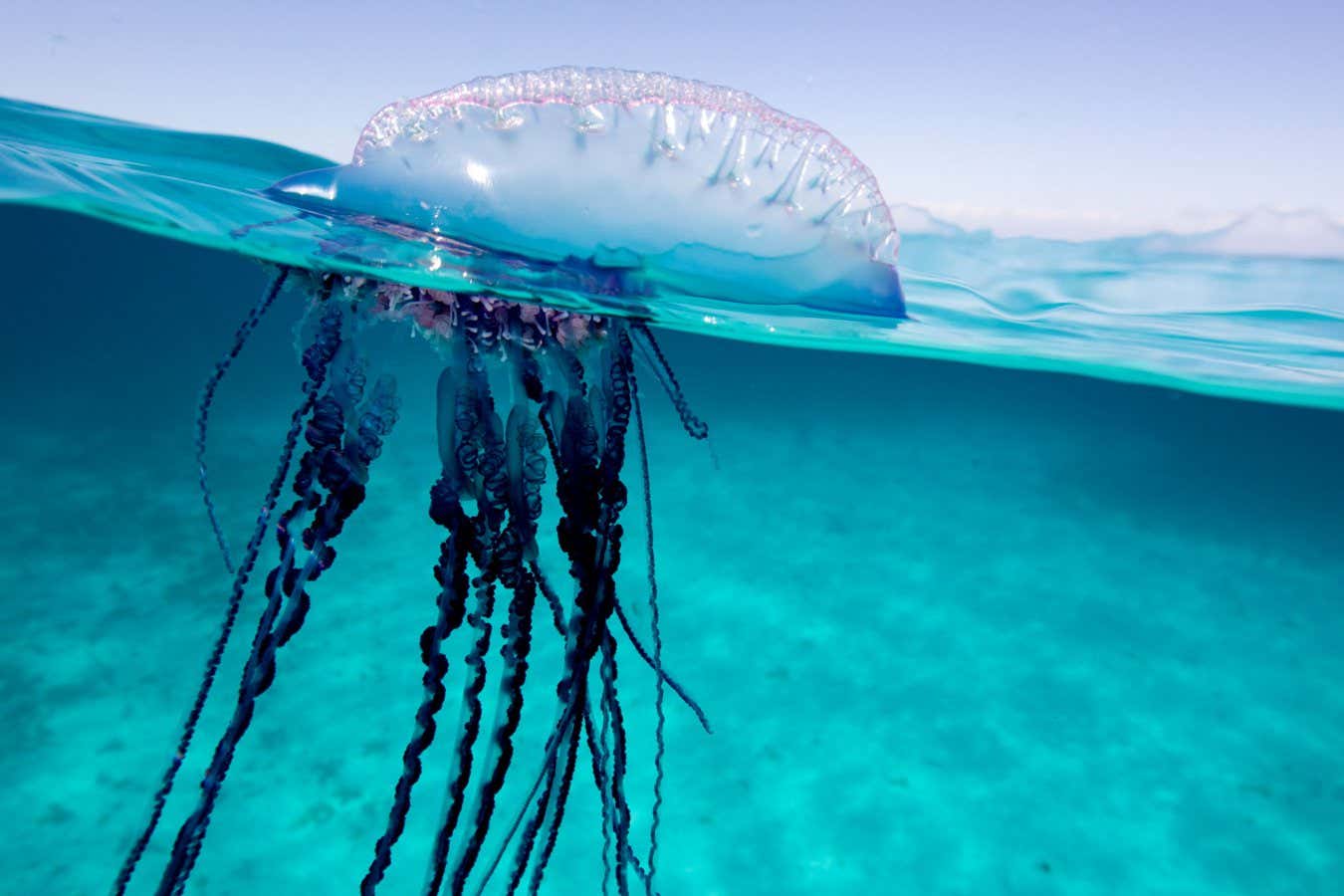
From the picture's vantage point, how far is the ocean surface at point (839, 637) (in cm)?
455

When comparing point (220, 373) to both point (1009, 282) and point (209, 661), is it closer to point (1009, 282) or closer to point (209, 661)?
point (209, 661)

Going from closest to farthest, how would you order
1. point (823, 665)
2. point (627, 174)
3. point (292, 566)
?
point (292, 566) → point (627, 174) → point (823, 665)

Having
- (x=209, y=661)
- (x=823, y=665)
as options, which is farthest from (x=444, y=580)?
(x=823, y=665)

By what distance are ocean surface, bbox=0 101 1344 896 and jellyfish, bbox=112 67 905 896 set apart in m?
0.42

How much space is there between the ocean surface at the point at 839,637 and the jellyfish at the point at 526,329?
421 mm

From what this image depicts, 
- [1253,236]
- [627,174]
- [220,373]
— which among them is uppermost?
[1253,236]

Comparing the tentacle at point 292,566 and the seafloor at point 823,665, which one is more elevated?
the tentacle at point 292,566

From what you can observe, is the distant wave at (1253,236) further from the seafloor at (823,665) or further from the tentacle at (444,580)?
the tentacle at (444,580)

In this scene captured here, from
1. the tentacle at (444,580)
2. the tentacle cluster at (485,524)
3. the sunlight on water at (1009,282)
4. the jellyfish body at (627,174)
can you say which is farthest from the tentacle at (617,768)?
the sunlight on water at (1009,282)

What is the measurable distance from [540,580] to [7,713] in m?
5.38

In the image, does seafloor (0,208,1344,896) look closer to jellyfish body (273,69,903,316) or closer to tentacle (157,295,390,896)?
jellyfish body (273,69,903,316)

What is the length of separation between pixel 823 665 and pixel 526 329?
4745 mm

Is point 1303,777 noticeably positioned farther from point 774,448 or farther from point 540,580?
point 774,448

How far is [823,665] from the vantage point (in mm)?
6199
